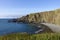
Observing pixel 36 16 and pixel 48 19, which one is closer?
pixel 48 19

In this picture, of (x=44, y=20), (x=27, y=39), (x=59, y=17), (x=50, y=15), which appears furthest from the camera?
(x=44, y=20)

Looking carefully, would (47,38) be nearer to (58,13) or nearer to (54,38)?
(54,38)

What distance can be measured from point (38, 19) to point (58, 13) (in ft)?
85.5

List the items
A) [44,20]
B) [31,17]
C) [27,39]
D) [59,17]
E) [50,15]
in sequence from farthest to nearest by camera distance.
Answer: [31,17] < [44,20] < [50,15] < [59,17] < [27,39]

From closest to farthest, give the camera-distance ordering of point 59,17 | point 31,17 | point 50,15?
point 59,17 < point 50,15 < point 31,17

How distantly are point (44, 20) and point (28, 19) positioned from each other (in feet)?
50.5

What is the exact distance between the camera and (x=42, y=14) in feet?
358

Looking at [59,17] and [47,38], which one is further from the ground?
[47,38]

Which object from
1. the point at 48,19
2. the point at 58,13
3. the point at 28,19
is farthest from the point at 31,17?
the point at 58,13

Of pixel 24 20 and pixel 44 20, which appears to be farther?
pixel 24 20

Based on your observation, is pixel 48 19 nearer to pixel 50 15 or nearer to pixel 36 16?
pixel 50 15

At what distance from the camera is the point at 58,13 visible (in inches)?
3455

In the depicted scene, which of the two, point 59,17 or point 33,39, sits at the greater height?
point 33,39

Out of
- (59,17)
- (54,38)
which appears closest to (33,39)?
(54,38)
